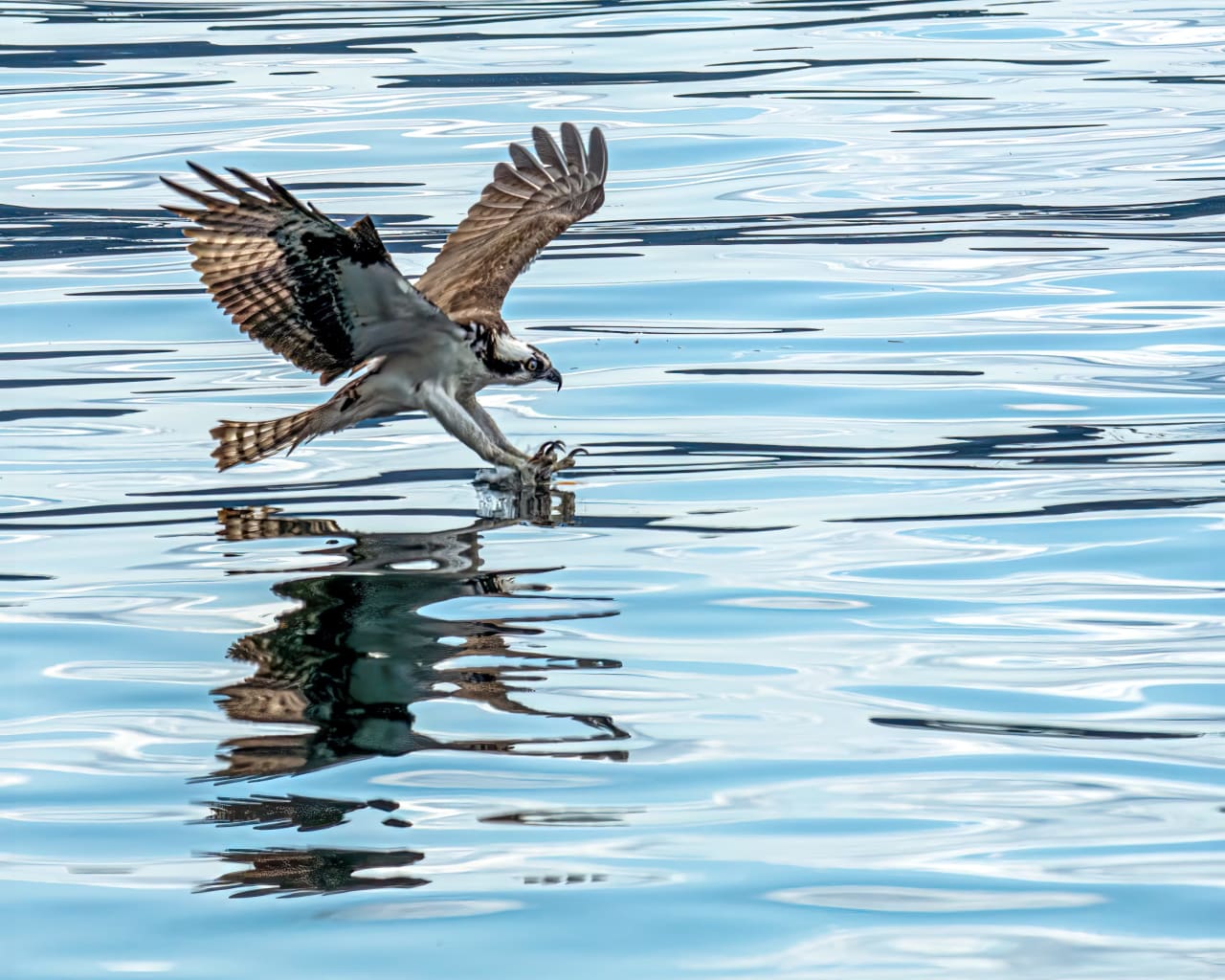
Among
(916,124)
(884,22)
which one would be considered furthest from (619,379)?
(884,22)

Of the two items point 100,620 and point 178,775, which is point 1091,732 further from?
point 100,620

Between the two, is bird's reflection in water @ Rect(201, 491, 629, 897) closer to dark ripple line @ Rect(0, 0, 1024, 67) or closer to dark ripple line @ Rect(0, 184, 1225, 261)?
dark ripple line @ Rect(0, 184, 1225, 261)

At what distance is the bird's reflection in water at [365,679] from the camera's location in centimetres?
474

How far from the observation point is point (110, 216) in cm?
1421

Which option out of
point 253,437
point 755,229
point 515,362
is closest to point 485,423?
point 515,362

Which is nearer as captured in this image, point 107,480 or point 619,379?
point 107,480

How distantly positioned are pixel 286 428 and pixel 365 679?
8.01 ft

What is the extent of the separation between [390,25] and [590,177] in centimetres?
1330

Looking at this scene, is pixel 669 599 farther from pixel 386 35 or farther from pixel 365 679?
pixel 386 35

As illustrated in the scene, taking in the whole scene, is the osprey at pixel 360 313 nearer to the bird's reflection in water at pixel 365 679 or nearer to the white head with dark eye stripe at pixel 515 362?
the white head with dark eye stripe at pixel 515 362

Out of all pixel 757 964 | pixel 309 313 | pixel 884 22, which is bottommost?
pixel 757 964

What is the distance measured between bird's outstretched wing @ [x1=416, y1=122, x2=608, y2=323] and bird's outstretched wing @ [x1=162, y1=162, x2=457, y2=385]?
3.39 ft

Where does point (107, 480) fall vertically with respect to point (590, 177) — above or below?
below

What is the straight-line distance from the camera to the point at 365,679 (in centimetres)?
589
